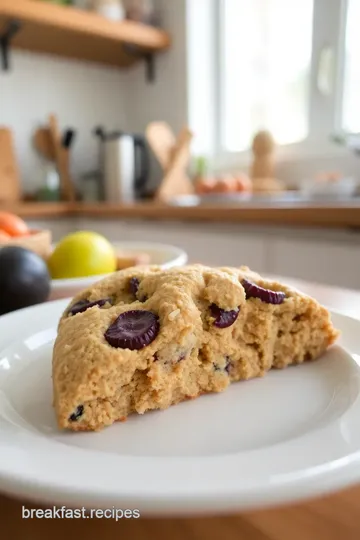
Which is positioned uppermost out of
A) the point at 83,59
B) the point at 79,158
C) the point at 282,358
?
the point at 83,59

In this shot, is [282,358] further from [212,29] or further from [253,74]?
[212,29]

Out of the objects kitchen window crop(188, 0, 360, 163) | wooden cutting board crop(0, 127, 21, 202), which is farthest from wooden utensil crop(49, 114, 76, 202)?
kitchen window crop(188, 0, 360, 163)

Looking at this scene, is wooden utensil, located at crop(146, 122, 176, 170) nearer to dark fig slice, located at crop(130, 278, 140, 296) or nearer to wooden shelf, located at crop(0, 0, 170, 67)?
wooden shelf, located at crop(0, 0, 170, 67)

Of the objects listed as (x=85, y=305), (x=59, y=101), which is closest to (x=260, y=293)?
(x=85, y=305)

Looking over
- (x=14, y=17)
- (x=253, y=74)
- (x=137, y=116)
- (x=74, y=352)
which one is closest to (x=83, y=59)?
(x=137, y=116)

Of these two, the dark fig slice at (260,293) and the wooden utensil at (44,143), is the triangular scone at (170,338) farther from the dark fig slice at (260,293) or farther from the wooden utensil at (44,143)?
the wooden utensil at (44,143)

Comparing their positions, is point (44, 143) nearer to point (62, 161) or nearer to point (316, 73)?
point (62, 161)
